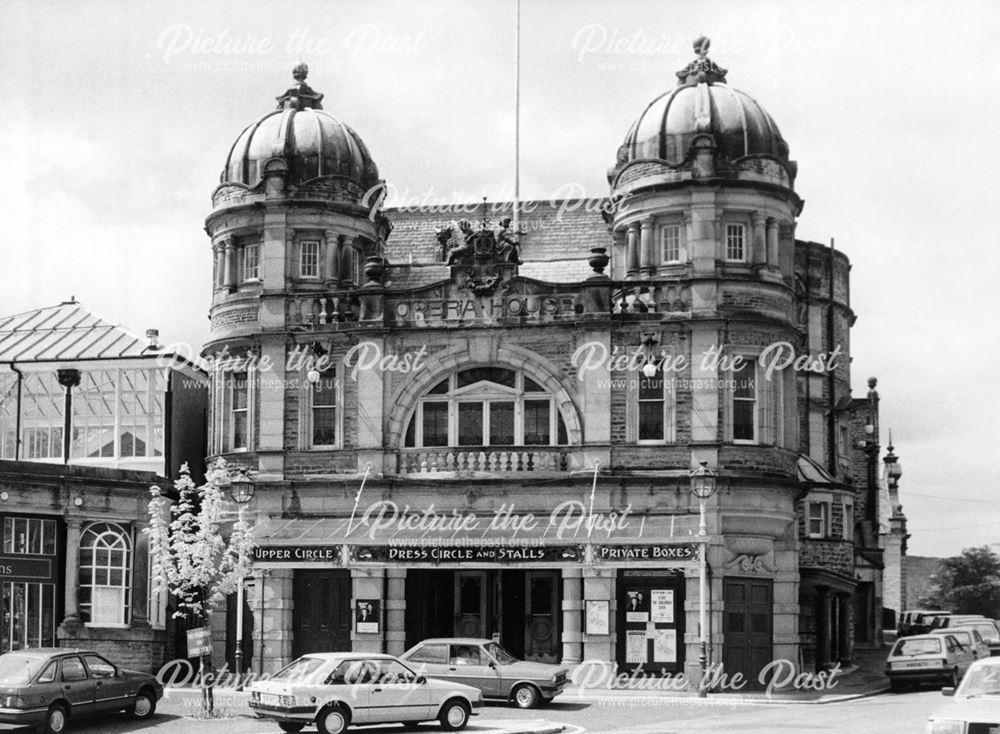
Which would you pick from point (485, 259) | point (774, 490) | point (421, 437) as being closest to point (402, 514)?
point (421, 437)

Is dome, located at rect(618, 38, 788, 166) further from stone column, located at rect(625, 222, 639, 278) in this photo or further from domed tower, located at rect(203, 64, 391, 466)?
domed tower, located at rect(203, 64, 391, 466)

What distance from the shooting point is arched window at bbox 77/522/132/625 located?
132 ft

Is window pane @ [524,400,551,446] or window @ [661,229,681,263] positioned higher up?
window @ [661,229,681,263]

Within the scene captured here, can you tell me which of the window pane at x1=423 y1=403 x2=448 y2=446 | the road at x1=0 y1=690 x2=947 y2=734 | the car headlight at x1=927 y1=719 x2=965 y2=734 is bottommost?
the road at x1=0 y1=690 x2=947 y2=734

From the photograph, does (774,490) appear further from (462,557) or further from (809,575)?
(462,557)

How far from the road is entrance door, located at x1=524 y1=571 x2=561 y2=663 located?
514 centimetres

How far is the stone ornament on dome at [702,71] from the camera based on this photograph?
42.1 metres

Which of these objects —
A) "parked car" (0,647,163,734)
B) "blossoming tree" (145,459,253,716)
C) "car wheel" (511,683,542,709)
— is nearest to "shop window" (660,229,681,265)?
"blossoming tree" (145,459,253,716)

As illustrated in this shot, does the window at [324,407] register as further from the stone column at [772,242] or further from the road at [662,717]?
the stone column at [772,242]

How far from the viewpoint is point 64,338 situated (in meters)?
45.2

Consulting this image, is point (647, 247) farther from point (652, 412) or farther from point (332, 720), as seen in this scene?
point (332, 720)

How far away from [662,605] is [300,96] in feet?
57.1

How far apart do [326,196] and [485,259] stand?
5.14 m

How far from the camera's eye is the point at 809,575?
4278 centimetres
